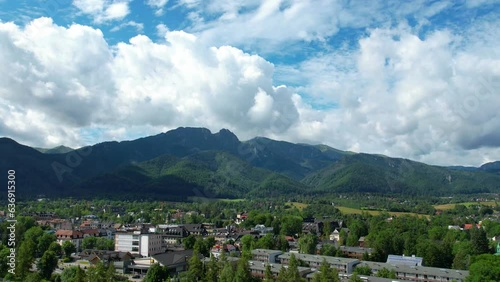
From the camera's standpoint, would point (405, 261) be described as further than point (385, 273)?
Yes

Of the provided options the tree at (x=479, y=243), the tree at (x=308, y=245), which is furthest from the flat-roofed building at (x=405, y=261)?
the tree at (x=308, y=245)

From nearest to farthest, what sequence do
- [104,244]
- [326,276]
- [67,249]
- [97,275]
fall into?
[97,275] → [326,276] → [67,249] → [104,244]

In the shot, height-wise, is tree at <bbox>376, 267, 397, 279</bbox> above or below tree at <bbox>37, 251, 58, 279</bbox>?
below

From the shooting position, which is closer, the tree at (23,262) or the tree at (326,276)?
the tree at (326,276)

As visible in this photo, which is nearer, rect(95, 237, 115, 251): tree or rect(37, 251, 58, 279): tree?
rect(37, 251, 58, 279): tree

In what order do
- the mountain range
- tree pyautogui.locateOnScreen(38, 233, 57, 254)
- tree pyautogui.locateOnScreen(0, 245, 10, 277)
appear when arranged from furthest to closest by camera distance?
1. the mountain range
2. tree pyautogui.locateOnScreen(38, 233, 57, 254)
3. tree pyautogui.locateOnScreen(0, 245, 10, 277)

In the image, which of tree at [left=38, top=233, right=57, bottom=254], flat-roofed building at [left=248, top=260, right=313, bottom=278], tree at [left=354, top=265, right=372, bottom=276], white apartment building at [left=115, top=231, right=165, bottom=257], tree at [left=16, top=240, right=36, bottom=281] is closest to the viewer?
tree at [left=16, top=240, right=36, bottom=281]

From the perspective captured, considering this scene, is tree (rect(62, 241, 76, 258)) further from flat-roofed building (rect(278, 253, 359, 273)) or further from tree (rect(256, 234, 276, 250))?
flat-roofed building (rect(278, 253, 359, 273))

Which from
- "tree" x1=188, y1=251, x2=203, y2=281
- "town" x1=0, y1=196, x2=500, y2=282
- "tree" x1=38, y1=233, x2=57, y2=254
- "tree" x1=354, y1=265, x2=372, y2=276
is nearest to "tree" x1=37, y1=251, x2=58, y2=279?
"town" x1=0, y1=196, x2=500, y2=282

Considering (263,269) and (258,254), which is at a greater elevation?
(258,254)

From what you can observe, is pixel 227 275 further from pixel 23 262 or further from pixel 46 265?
pixel 23 262

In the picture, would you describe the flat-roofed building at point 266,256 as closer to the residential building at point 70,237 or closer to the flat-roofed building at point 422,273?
the flat-roofed building at point 422,273

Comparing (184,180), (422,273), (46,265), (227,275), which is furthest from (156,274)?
(184,180)

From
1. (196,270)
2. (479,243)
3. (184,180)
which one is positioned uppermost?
(184,180)
